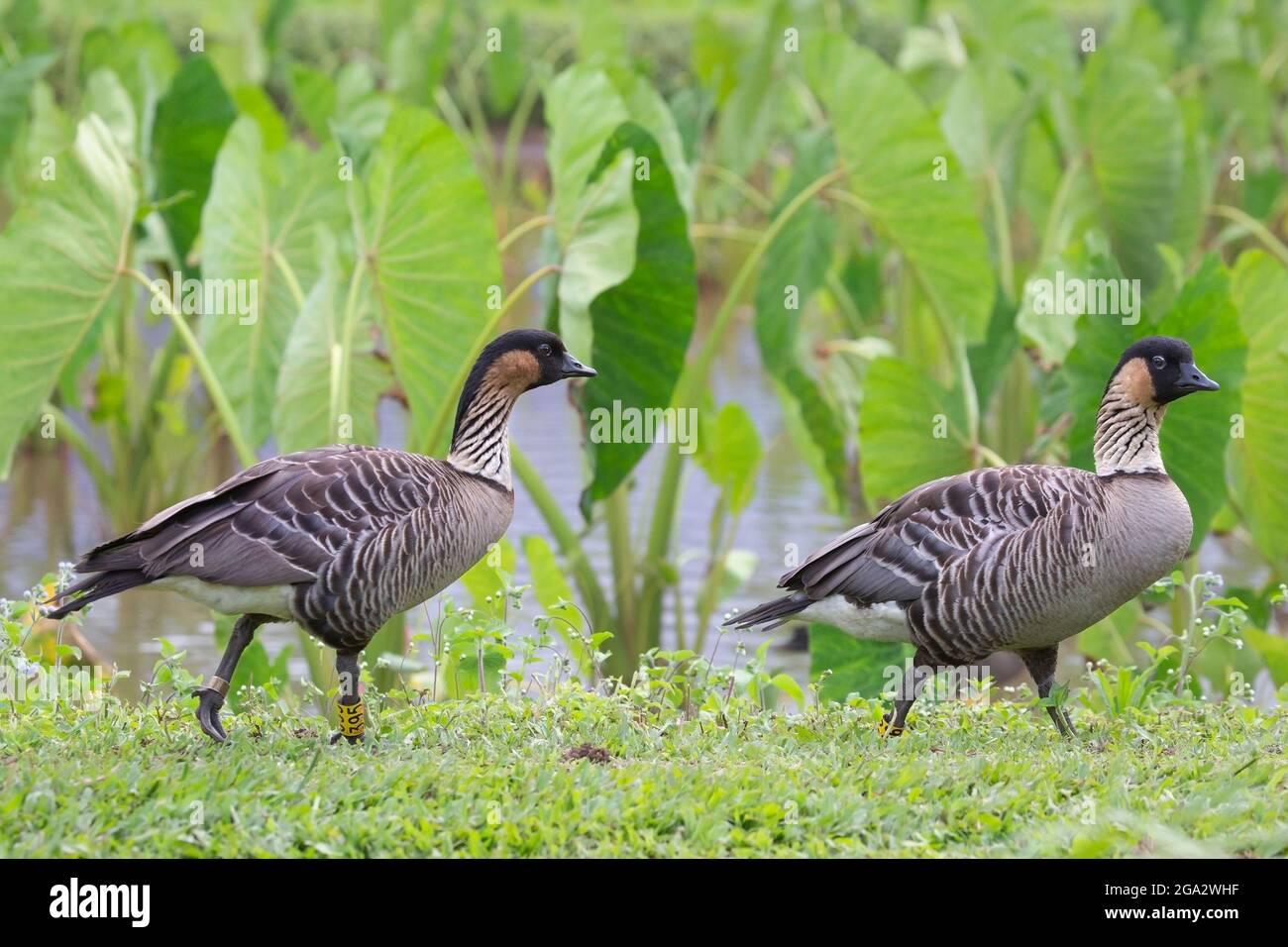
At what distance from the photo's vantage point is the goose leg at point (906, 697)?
486 centimetres

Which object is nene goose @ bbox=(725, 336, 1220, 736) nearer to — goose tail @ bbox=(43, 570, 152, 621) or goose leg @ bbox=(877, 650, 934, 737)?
goose leg @ bbox=(877, 650, 934, 737)

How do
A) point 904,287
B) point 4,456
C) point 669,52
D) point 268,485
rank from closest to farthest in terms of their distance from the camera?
1. point 268,485
2. point 4,456
3. point 904,287
4. point 669,52

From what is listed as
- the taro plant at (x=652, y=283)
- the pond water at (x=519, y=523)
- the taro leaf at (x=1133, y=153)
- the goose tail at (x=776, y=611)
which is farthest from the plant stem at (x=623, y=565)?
the taro leaf at (x=1133, y=153)

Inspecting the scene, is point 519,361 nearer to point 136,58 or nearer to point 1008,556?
point 1008,556

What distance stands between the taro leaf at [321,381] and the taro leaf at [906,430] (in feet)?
5.73

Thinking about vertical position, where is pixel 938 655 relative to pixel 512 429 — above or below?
below

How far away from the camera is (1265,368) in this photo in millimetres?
6215

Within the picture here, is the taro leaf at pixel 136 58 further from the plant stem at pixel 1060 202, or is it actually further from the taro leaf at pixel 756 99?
the plant stem at pixel 1060 202

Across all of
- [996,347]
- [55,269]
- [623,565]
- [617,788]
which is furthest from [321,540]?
[996,347]

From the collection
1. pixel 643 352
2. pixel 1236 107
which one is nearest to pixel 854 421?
pixel 643 352

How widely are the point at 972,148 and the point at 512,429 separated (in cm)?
413

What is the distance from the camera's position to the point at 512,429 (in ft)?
37.9

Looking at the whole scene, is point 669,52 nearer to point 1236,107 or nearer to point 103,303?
point 1236,107
